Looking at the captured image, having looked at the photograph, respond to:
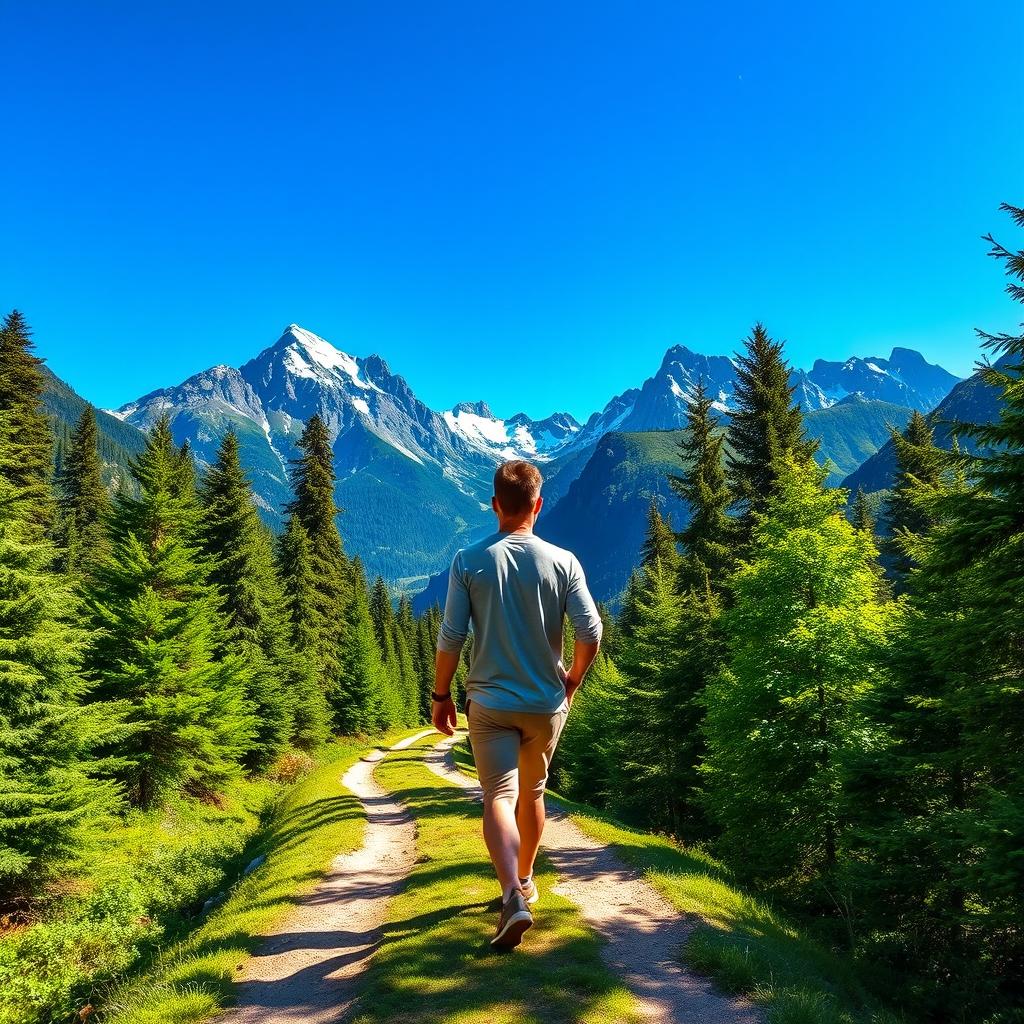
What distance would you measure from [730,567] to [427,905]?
65.8ft

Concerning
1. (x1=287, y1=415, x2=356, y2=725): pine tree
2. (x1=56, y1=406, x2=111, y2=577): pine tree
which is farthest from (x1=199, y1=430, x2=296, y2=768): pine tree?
(x1=56, y1=406, x2=111, y2=577): pine tree

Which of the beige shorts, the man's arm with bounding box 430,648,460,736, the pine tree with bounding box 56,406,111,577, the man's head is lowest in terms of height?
the beige shorts

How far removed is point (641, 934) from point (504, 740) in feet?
8.41

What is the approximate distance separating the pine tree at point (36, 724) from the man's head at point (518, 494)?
43.1 ft

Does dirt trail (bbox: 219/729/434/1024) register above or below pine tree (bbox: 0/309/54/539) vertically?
below

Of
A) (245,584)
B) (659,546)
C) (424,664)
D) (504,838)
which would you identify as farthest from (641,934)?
(424,664)

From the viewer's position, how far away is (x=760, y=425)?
24531mm

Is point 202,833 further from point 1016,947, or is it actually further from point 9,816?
point 1016,947

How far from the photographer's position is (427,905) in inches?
256

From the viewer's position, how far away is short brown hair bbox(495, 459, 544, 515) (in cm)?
486

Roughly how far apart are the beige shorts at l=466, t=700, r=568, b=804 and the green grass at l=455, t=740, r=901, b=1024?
204cm

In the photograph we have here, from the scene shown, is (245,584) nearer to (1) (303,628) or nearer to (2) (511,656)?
(1) (303,628)

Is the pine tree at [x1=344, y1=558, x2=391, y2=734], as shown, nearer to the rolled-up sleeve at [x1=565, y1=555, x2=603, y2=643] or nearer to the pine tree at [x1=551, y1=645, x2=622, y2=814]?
the pine tree at [x1=551, y1=645, x2=622, y2=814]

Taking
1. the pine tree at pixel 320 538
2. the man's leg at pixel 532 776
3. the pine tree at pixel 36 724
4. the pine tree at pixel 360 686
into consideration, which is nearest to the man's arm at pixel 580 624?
the man's leg at pixel 532 776
